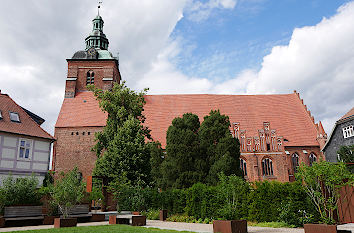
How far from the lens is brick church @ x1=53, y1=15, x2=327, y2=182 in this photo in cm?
2980

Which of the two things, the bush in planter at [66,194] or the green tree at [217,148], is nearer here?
the bush in planter at [66,194]

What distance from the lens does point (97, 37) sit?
36719mm

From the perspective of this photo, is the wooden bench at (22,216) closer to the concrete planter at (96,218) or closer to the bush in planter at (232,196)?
the concrete planter at (96,218)

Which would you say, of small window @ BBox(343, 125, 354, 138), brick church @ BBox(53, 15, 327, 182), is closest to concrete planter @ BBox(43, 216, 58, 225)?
brick church @ BBox(53, 15, 327, 182)

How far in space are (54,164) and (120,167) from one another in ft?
40.1

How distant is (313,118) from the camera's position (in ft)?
113

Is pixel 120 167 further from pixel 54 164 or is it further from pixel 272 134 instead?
pixel 272 134

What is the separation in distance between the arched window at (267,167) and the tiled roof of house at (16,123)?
22299 mm

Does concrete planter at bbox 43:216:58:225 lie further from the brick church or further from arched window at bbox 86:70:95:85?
arched window at bbox 86:70:95:85

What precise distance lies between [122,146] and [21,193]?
8824 mm

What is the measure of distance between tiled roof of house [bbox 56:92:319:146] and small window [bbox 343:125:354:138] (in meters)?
5.49

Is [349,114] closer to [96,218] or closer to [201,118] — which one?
[201,118]

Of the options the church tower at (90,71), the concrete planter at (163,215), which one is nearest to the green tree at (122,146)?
the concrete planter at (163,215)

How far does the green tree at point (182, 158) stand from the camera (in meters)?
19.8
